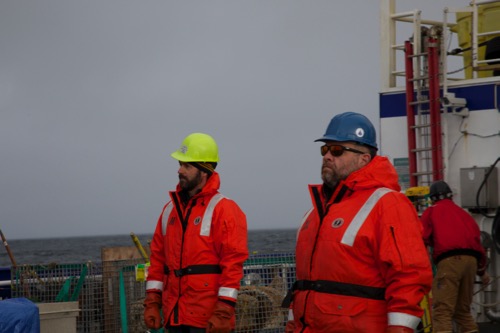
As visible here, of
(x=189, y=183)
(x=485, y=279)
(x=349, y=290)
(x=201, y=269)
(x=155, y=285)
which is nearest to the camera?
(x=349, y=290)

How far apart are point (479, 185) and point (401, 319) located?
6205 mm

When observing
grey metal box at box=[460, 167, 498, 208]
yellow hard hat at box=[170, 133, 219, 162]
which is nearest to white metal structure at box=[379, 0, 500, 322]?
grey metal box at box=[460, 167, 498, 208]

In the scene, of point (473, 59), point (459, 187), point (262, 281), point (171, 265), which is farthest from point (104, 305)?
point (473, 59)

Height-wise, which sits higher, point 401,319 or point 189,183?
point 189,183

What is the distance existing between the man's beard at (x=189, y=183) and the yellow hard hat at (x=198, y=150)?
16cm

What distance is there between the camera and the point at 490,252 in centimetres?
1118

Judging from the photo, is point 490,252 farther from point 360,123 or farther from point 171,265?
point 360,123

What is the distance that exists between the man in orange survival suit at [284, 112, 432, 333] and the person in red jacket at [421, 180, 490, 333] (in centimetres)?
504

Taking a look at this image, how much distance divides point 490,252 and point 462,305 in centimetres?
85

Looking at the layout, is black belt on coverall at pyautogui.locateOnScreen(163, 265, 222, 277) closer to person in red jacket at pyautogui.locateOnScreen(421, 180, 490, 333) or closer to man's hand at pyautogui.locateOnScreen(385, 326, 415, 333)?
man's hand at pyautogui.locateOnScreen(385, 326, 415, 333)

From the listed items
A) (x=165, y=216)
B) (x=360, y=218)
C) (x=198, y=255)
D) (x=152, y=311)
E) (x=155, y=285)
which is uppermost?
(x=360, y=218)

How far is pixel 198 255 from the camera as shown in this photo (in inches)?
283

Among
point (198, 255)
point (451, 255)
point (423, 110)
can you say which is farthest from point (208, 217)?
point (423, 110)

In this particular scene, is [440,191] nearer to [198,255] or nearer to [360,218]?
[198,255]
